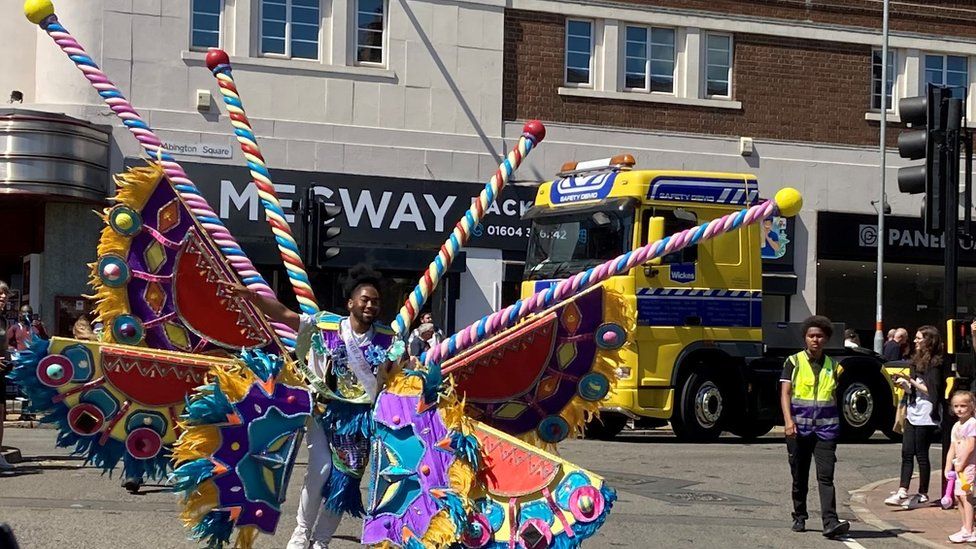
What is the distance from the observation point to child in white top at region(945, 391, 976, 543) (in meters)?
9.85

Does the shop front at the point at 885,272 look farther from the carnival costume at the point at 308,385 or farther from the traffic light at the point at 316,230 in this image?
the carnival costume at the point at 308,385

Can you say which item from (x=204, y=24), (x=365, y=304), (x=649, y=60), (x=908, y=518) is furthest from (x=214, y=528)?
(x=649, y=60)

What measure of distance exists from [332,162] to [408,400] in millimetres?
16730

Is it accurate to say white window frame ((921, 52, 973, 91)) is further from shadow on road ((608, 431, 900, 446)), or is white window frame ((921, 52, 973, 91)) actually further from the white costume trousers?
the white costume trousers

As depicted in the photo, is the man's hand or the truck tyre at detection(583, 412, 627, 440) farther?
the truck tyre at detection(583, 412, 627, 440)

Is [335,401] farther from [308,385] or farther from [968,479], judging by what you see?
[968,479]

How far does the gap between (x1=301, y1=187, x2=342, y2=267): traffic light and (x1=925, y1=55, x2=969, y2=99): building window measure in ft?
50.1

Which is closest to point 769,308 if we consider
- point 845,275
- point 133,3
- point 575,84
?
point 845,275

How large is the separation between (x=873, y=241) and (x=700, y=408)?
416 inches

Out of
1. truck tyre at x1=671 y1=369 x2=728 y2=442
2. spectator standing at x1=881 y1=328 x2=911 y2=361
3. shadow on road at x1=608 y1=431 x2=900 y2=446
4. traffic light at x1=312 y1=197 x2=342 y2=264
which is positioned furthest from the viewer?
spectator standing at x1=881 y1=328 x2=911 y2=361

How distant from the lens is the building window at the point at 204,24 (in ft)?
74.6

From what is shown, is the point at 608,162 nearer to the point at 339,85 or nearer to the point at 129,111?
the point at 339,85

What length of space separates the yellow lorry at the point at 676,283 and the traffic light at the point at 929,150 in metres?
4.60

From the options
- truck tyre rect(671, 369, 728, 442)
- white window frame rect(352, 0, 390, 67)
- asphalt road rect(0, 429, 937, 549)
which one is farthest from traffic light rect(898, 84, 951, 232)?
white window frame rect(352, 0, 390, 67)
